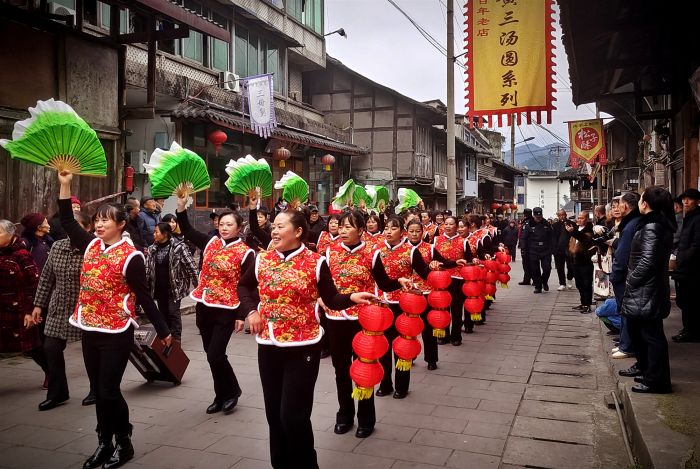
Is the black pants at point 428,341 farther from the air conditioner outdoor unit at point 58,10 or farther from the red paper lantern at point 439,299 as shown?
the air conditioner outdoor unit at point 58,10

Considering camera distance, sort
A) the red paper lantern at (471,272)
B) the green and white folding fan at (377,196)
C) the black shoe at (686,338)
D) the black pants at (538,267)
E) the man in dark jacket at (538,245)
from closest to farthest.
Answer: the black shoe at (686,338)
the red paper lantern at (471,272)
the man in dark jacket at (538,245)
the black pants at (538,267)
the green and white folding fan at (377,196)

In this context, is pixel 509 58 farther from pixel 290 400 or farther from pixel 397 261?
pixel 290 400

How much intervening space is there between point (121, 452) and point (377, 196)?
11845mm

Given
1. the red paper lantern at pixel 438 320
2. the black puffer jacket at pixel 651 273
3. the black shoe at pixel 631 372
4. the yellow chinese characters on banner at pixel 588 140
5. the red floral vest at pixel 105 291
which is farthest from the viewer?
the yellow chinese characters on banner at pixel 588 140

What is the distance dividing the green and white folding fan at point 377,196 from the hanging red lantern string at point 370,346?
33.5 ft

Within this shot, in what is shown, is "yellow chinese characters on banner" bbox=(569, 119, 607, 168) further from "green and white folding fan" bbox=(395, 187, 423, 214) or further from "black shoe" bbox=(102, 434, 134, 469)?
"black shoe" bbox=(102, 434, 134, 469)

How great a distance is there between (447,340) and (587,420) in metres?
3.69

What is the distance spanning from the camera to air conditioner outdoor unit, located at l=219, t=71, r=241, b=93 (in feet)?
54.7

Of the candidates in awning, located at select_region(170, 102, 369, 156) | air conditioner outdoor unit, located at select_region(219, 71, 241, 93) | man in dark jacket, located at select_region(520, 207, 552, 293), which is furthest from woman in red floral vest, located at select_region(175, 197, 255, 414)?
air conditioner outdoor unit, located at select_region(219, 71, 241, 93)

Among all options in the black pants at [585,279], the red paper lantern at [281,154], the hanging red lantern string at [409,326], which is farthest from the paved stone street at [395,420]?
the red paper lantern at [281,154]

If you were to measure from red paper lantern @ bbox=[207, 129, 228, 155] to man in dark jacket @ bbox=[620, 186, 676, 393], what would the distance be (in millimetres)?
11100

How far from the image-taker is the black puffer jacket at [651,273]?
A: 549cm

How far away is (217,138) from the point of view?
14672 millimetres

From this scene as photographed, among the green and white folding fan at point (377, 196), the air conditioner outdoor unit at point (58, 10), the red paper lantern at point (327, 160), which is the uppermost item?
the air conditioner outdoor unit at point (58, 10)
